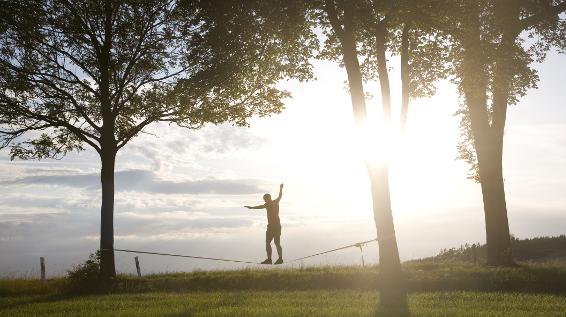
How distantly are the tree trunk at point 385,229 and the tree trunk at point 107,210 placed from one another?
11.7 metres

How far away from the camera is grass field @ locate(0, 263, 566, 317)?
13.8m

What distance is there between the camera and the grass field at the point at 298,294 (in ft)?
45.2

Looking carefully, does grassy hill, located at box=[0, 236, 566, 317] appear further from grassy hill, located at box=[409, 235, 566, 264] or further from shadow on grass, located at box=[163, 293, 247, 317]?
grassy hill, located at box=[409, 235, 566, 264]

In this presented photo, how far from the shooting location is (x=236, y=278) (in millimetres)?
21016

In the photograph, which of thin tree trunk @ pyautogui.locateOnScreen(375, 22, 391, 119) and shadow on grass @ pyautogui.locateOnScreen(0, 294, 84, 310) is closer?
shadow on grass @ pyautogui.locateOnScreen(0, 294, 84, 310)

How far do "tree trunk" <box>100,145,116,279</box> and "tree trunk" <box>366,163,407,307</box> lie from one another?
38.5 feet

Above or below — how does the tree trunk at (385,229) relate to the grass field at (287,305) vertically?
above

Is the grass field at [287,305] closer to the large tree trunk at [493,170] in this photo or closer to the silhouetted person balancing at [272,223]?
the silhouetted person balancing at [272,223]

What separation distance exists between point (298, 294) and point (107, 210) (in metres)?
10.3

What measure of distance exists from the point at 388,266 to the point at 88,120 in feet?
47.6

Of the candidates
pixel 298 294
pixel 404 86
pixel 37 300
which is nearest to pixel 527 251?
pixel 404 86

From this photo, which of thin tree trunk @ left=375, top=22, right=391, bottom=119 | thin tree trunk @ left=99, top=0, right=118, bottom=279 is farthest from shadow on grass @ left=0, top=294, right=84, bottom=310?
thin tree trunk @ left=375, top=22, right=391, bottom=119

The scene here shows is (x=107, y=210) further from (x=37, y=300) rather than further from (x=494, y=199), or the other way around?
(x=494, y=199)

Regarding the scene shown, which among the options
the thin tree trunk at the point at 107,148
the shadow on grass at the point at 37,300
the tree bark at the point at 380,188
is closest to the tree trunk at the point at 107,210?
the thin tree trunk at the point at 107,148
